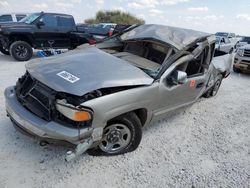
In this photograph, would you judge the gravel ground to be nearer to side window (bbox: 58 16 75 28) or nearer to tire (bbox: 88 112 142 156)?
tire (bbox: 88 112 142 156)

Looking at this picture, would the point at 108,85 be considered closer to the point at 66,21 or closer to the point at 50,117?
the point at 50,117

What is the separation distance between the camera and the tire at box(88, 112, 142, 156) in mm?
2988

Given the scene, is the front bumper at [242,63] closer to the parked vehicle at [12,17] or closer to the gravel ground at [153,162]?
the gravel ground at [153,162]

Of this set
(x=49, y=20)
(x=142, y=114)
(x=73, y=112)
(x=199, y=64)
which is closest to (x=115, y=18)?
(x=49, y=20)

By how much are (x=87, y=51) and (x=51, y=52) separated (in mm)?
5469

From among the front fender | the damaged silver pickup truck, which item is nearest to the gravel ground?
the damaged silver pickup truck

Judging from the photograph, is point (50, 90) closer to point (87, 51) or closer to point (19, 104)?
point (19, 104)

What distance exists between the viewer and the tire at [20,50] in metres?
8.38

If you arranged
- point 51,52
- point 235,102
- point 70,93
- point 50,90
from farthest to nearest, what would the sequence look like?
point 51,52 → point 235,102 → point 50,90 → point 70,93

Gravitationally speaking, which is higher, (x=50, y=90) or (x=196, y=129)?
(x=50, y=90)

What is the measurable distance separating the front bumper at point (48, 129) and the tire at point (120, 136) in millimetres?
306

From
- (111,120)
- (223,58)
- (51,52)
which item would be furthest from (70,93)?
(51,52)

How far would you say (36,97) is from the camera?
293 cm

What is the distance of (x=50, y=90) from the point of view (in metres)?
2.79
